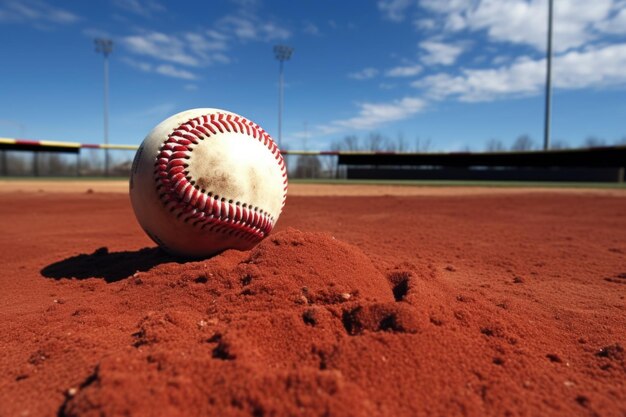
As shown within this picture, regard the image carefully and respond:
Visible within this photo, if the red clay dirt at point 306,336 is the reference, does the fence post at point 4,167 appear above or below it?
above

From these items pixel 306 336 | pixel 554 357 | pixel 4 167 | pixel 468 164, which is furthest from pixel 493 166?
pixel 4 167

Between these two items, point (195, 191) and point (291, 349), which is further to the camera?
point (195, 191)

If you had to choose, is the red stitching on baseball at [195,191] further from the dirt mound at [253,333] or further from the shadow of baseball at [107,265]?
the shadow of baseball at [107,265]

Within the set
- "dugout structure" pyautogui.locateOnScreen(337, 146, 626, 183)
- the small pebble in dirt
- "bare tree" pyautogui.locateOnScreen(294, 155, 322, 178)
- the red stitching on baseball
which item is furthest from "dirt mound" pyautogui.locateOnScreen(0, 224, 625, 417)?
"bare tree" pyautogui.locateOnScreen(294, 155, 322, 178)

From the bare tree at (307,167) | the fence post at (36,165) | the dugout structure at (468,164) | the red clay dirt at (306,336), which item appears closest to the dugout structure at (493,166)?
the dugout structure at (468,164)

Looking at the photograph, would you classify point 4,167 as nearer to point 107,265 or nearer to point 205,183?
point 107,265
